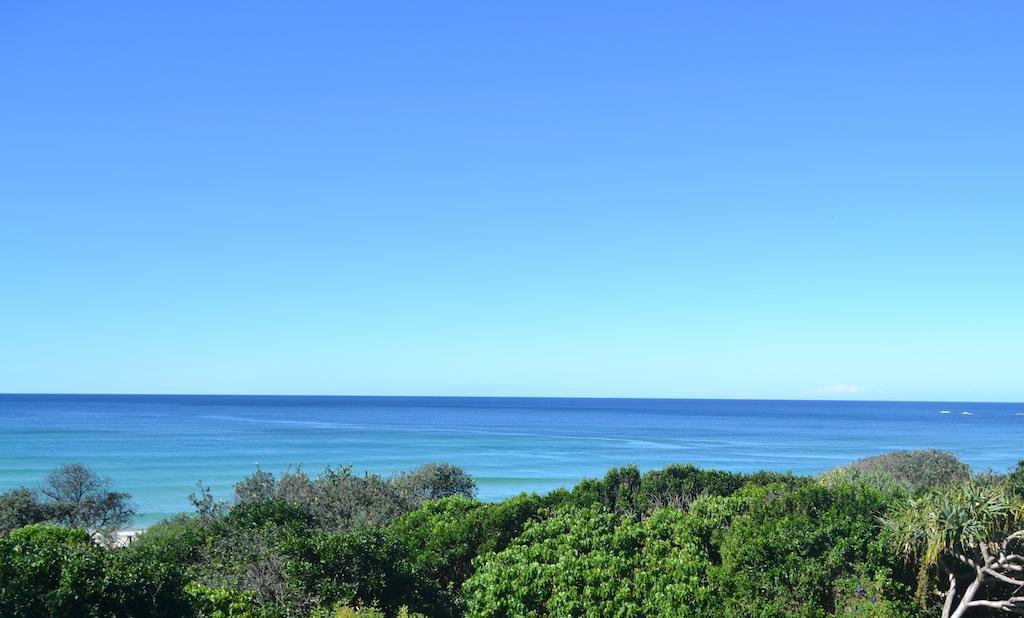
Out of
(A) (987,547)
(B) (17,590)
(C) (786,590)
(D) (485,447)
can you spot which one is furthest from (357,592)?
(D) (485,447)

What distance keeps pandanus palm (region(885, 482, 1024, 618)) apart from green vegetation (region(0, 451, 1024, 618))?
0.04 meters

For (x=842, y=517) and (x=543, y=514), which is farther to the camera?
(x=543, y=514)

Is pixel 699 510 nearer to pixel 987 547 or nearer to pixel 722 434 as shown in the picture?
pixel 987 547

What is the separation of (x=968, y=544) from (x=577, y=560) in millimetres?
6891

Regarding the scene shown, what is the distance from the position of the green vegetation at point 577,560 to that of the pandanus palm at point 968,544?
36mm

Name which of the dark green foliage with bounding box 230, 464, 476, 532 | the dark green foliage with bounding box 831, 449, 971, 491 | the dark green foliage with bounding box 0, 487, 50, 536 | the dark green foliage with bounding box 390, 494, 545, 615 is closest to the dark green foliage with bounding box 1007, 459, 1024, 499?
the dark green foliage with bounding box 390, 494, 545, 615

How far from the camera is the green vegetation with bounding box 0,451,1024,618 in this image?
34.1 ft

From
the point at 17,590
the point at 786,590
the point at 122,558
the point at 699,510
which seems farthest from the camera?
the point at 699,510

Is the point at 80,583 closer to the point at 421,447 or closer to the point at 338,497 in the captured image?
the point at 338,497

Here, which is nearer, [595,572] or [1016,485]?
[595,572]

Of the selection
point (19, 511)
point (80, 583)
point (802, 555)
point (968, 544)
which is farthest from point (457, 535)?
point (19, 511)

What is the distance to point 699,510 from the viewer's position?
17094 mm

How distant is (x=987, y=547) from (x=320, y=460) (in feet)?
197

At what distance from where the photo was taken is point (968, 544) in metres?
12.7
